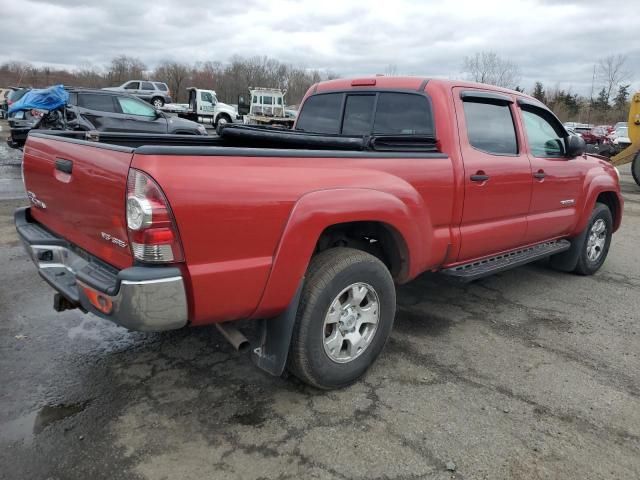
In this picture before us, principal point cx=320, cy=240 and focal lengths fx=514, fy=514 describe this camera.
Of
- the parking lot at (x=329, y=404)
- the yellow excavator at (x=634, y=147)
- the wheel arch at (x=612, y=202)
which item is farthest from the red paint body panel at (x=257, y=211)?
the yellow excavator at (x=634, y=147)

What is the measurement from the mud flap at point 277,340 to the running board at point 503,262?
1571 mm

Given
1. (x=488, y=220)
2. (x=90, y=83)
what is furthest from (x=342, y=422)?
(x=90, y=83)

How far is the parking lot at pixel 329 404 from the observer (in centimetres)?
249

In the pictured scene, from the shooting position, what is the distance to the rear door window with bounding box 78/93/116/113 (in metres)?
12.4

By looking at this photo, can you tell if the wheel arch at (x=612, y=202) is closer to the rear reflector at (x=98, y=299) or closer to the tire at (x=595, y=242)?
the tire at (x=595, y=242)

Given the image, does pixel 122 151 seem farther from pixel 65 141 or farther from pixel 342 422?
pixel 342 422

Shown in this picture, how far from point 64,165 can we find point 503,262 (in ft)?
10.9

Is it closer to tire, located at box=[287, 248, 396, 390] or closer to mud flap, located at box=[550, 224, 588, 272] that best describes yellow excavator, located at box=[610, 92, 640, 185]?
mud flap, located at box=[550, 224, 588, 272]

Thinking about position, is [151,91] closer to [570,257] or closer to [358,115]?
[358,115]

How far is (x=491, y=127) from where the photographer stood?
4145mm

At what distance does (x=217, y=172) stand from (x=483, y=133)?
98.3 inches

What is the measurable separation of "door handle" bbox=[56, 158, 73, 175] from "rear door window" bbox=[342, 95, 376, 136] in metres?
2.29

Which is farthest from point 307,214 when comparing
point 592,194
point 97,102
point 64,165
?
point 97,102

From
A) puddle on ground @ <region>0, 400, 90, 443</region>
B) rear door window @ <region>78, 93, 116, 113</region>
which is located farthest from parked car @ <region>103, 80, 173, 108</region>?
puddle on ground @ <region>0, 400, 90, 443</region>
